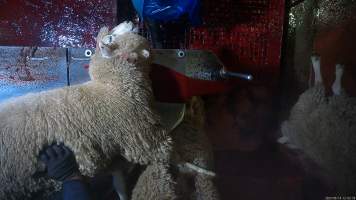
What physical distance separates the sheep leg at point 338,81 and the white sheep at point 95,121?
690mm

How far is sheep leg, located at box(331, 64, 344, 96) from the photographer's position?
117 centimetres

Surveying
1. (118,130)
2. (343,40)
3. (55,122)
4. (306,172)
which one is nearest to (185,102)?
(118,130)

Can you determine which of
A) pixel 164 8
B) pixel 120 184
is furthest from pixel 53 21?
pixel 120 184

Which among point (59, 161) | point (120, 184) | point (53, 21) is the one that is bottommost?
point (120, 184)

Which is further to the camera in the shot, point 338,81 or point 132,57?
point 338,81

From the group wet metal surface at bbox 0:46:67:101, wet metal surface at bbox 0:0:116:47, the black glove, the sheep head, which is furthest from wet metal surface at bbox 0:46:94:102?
the black glove

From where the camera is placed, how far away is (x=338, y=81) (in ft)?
3.87

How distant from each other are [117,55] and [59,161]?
258 mm

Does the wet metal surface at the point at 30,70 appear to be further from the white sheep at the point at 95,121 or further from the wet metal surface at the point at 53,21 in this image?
the white sheep at the point at 95,121

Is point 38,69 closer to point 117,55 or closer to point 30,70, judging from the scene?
point 30,70

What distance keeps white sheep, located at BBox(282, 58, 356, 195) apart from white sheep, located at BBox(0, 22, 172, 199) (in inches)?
24.5

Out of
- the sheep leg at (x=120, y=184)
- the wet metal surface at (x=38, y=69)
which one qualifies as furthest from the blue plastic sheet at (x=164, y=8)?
the sheep leg at (x=120, y=184)

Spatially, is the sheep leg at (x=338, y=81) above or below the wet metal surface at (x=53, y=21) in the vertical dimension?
below

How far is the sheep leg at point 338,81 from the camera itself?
46.1 inches
